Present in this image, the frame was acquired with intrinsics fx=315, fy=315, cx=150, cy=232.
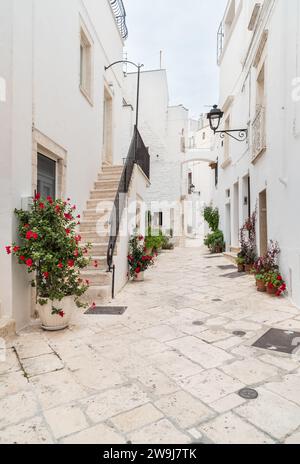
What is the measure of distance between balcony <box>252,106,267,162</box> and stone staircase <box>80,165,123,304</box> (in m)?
3.68

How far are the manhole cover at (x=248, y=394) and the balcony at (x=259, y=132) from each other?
552 centimetres

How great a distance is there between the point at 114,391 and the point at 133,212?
5.82m

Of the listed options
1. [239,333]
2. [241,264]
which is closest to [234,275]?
[241,264]

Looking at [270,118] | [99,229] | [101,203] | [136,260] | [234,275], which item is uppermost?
[270,118]

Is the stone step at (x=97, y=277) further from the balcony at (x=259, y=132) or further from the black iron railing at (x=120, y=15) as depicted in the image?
the black iron railing at (x=120, y=15)

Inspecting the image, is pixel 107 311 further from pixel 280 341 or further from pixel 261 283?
pixel 261 283

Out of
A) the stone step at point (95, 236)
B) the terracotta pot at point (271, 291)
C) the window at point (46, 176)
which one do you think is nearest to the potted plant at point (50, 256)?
the window at point (46, 176)

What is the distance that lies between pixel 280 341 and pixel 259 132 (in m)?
5.47

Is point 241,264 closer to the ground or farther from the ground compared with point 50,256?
closer to the ground

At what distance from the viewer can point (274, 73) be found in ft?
20.0

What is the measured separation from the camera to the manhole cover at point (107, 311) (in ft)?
15.8

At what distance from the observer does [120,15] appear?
36.2ft

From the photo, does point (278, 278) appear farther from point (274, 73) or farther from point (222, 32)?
point (222, 32)

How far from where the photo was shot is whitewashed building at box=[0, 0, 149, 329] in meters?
3.83
